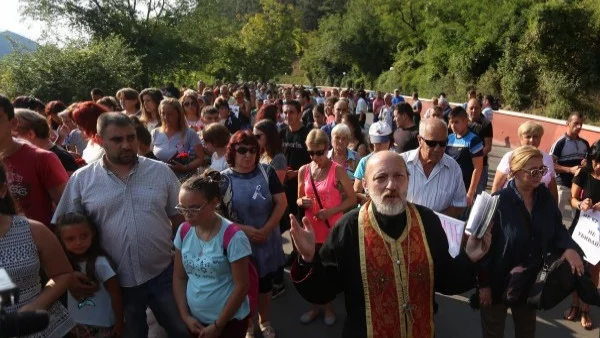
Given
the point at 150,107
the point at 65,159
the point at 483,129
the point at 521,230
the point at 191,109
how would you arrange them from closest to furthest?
the point at 521,230 → the point at 65,159 → the point at 150,107 → the point at 191,109 → the point at 483,129

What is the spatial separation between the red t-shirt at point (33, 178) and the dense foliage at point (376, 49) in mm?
13356

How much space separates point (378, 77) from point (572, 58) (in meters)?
23.2

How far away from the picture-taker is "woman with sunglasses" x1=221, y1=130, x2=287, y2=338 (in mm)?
3748

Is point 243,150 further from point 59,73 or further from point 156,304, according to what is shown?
point 59,73

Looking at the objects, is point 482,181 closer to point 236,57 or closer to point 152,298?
point 152,298

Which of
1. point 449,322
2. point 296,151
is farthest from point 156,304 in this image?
point 296,151

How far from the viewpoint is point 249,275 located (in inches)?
124

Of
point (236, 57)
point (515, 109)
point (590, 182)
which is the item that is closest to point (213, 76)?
point (236, 57)

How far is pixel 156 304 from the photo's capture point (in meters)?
3.27

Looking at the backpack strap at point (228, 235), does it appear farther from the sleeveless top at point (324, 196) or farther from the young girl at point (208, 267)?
the sleeveless top at point (324, 196)

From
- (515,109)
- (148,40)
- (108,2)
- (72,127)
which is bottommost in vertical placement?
(515,109)

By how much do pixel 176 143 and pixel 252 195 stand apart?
5.56 ft

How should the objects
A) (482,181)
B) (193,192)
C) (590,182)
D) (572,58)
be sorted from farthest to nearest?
(572,58)
(482,181)
(590,182)
(193,192)

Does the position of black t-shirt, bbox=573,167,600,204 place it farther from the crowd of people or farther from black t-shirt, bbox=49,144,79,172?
black t-shirt, bbox=49,144,79,172
